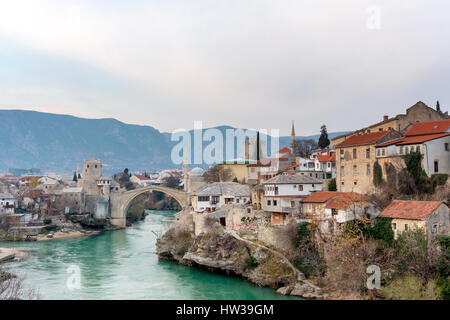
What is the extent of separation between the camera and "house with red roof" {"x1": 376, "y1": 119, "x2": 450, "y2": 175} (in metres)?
23.3

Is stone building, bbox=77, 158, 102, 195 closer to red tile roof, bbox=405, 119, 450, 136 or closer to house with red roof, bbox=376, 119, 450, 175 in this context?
house with red roof, bbox=376, 119, 450, 175

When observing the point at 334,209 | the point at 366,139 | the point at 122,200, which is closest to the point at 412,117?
the point at 366,139

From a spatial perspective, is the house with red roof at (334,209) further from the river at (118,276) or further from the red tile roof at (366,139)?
the river at (118,276)

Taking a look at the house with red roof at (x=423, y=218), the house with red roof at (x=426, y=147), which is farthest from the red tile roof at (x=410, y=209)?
the house with red roof at (x=426, y=147)

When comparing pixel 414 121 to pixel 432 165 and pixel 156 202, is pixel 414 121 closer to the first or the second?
pixel 432 165

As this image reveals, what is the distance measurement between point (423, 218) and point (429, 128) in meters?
7.75

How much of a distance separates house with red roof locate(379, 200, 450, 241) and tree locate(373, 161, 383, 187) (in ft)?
13.9

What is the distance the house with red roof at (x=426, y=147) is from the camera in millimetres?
23297

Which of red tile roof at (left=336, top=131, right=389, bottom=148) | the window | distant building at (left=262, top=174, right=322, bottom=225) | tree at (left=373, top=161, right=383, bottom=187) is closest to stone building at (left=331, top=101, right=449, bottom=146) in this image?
red tile roof at (left=336, top=131, right=389, bottom=148)

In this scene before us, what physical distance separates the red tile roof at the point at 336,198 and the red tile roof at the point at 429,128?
16.2ft

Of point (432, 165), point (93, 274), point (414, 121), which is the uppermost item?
point (414, 121)
